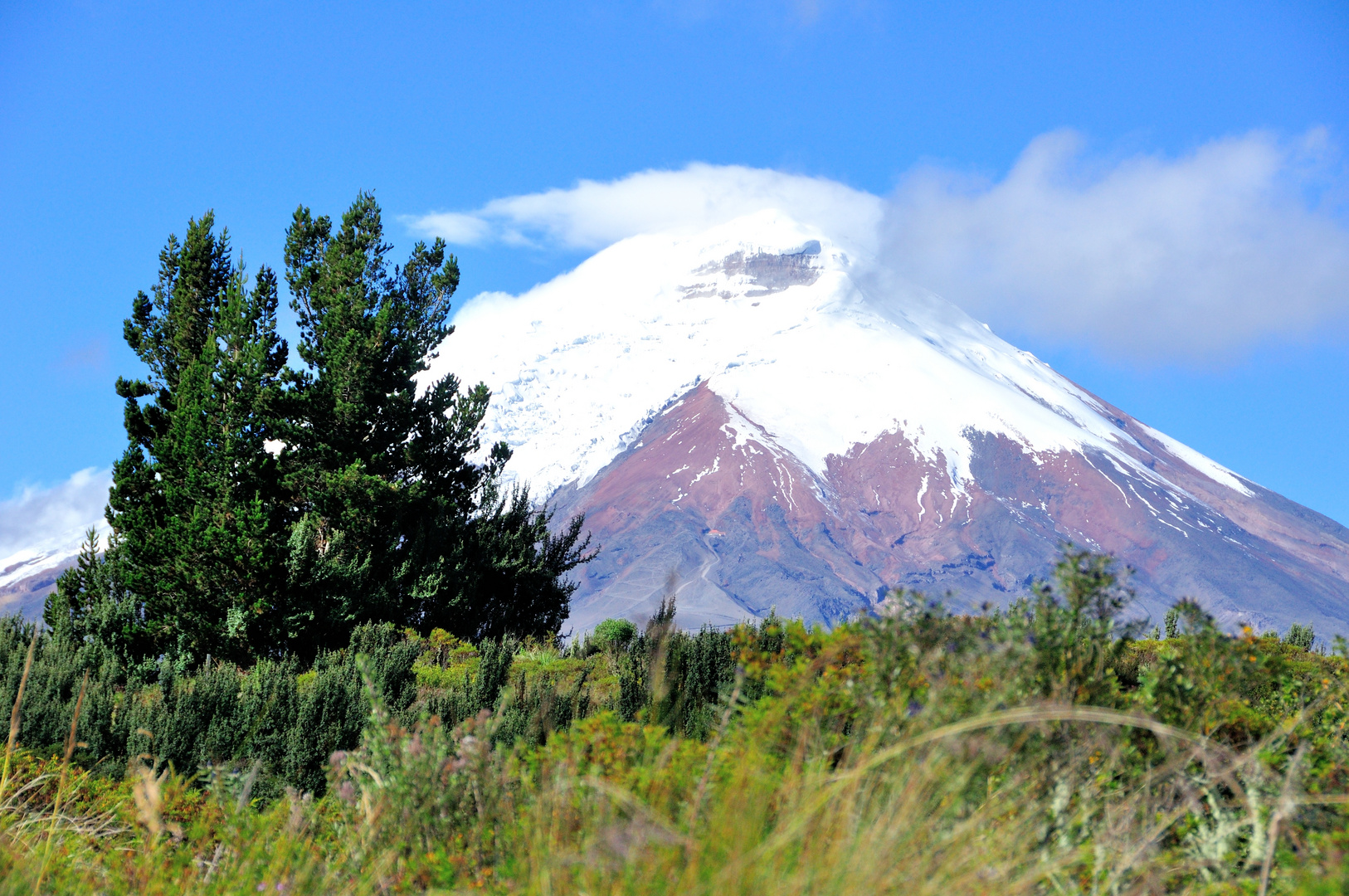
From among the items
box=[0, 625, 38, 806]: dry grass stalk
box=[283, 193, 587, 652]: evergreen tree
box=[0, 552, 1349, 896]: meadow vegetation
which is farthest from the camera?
box=[283, 193, 587, 652]: evergreen tree

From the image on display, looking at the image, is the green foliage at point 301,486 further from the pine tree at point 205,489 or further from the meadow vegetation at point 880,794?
the meadow vegetation at point 880,794

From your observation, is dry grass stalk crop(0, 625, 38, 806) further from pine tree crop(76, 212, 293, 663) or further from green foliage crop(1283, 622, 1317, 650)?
green foliage crop(1283, 622, 1317, 650)

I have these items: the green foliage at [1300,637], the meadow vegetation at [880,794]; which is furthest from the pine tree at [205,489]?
the green foliage at [1300,637]

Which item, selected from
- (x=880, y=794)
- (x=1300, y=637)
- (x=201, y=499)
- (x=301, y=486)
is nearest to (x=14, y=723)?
(x=880, y=794)

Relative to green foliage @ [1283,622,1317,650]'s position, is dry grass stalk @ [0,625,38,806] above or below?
below

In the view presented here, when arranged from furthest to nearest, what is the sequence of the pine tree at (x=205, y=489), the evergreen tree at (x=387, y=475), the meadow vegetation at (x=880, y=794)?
the evergreen tree at (x=387, y=475) < the pine tree at (x=205, y=489) < the meadow vegetation at (x=880, y=794)

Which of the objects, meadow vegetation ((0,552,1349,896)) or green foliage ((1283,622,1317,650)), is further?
green foliage ((1283,622,1317,650))

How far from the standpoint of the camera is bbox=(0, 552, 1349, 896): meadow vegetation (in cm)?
286

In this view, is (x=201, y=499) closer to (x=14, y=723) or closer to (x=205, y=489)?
(x=205, y=489)

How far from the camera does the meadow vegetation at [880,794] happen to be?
286 cm

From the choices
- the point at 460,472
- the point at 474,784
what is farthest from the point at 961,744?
the point at 460,472

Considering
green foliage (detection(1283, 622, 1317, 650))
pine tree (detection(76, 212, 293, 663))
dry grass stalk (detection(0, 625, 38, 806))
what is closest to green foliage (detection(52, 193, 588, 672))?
pine tree (detection(76, 212, 293, 663))

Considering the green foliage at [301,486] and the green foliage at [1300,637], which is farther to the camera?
the green foliage at [1300,637]

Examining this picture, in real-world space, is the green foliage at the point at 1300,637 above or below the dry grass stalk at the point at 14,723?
above
